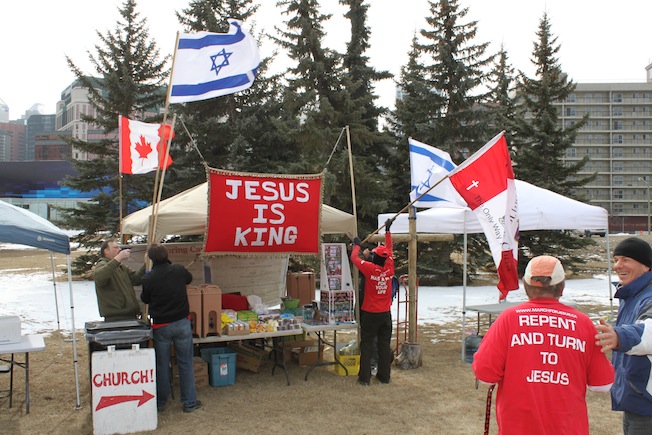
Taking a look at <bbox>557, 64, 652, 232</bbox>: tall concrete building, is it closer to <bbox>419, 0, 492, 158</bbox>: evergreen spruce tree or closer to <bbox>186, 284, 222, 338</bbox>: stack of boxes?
<bbox>419, 0, 492, 158</bbox>: evergreen spruce tree

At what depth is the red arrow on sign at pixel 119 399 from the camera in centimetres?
543

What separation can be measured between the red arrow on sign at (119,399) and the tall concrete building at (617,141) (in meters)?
91.9

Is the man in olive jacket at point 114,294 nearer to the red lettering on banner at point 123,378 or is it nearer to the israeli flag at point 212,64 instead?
the red lettering on banner at point 123,378

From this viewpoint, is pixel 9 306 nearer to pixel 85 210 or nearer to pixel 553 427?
pixel 85 210

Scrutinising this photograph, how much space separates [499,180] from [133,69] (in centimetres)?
1598

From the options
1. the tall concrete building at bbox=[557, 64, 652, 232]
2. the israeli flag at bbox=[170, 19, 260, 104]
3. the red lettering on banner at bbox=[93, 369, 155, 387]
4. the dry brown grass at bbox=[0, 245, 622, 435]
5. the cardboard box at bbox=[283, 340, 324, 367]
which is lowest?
the dry brown grass at bbox=[0, 245, 622, 435]

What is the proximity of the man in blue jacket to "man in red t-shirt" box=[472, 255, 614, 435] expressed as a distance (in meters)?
0.13

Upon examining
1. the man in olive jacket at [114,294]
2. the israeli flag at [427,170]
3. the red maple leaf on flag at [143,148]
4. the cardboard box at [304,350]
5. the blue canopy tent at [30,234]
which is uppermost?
the red maple leaf on flag at [143,148]

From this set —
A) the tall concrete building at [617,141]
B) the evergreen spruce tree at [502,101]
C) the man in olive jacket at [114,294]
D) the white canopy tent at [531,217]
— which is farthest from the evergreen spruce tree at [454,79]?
the tall concrete building at [617,141]

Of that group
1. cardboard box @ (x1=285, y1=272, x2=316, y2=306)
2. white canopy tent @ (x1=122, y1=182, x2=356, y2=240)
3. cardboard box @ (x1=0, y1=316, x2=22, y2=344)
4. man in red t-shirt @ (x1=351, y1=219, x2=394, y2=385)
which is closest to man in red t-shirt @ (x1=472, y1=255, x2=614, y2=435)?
man in red t-shirt @ (x1=351, y1=219, x2=394, y2=385)

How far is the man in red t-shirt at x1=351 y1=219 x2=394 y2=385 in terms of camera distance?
6973 mm

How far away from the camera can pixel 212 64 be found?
22.3 feet

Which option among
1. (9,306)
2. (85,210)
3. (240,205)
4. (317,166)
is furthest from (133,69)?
(240,205)

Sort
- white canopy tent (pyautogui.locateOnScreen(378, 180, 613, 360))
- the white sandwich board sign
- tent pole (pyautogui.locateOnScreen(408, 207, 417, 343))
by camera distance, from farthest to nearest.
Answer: white canopy tent (pyautogui.locateOnScreen(378, 180, 613, 360))
tent pole (pyautogui.locateOnScreen(408, 207, 417, 343))
the white sandwich board sign
